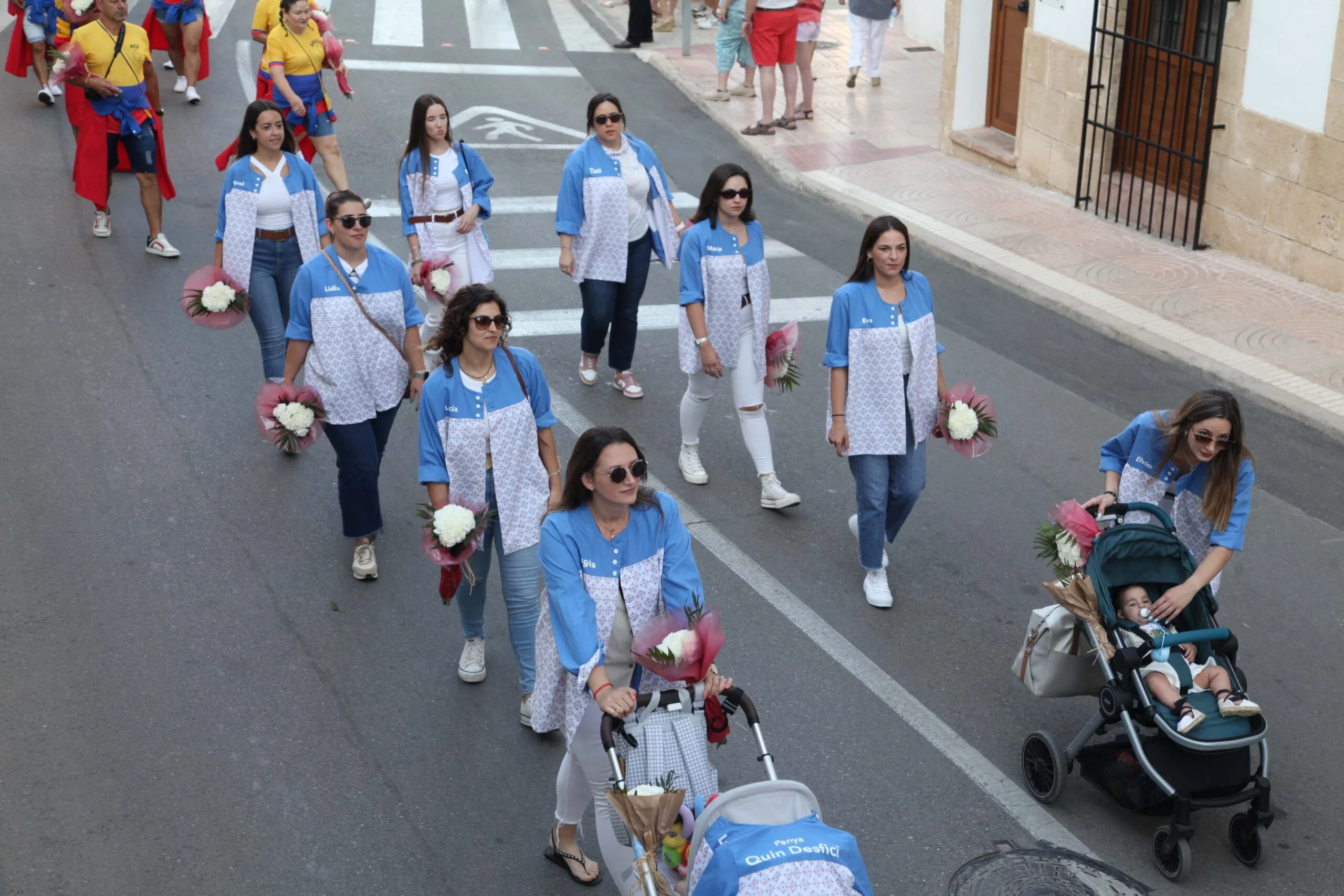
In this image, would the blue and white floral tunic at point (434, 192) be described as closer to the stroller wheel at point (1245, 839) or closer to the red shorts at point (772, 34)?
the stroller wheel at point (1245, 839)

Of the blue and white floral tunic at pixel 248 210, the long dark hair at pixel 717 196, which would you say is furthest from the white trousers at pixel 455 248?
the long dark hair at pixel 717 196

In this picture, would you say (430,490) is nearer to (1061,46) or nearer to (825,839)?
(825,839)

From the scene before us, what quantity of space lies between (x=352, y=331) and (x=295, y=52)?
607cm

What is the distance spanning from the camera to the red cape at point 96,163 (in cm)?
1177

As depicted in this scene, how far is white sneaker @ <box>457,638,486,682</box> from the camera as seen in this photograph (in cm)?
671

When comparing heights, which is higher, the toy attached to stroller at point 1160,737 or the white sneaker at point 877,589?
the toy attached to stroller at point 1160,737

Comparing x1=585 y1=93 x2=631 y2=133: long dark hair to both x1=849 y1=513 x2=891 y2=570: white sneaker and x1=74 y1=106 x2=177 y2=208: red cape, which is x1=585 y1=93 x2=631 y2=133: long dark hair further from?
x1=74 y1=106 x2=177 y2=208: red cape

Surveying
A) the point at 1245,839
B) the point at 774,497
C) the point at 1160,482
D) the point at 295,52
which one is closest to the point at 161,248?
the point at 295,52

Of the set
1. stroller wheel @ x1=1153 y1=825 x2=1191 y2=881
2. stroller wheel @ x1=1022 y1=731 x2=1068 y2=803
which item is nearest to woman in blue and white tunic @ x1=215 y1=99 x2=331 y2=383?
stroller wheel @ x1=1022 y1=731 x2=1068 y2=803

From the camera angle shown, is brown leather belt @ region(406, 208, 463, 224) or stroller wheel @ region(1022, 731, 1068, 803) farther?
brown leather belt @ region(406, 208, 463, 224)

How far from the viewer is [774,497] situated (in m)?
8.44

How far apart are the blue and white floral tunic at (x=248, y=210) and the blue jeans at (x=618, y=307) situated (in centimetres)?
190

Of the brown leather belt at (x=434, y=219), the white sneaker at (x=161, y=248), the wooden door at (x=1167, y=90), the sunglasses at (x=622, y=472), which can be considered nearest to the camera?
the sunglasses at (x=622, y=472)

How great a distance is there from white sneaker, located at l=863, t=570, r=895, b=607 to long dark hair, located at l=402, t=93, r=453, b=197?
4241 mm
